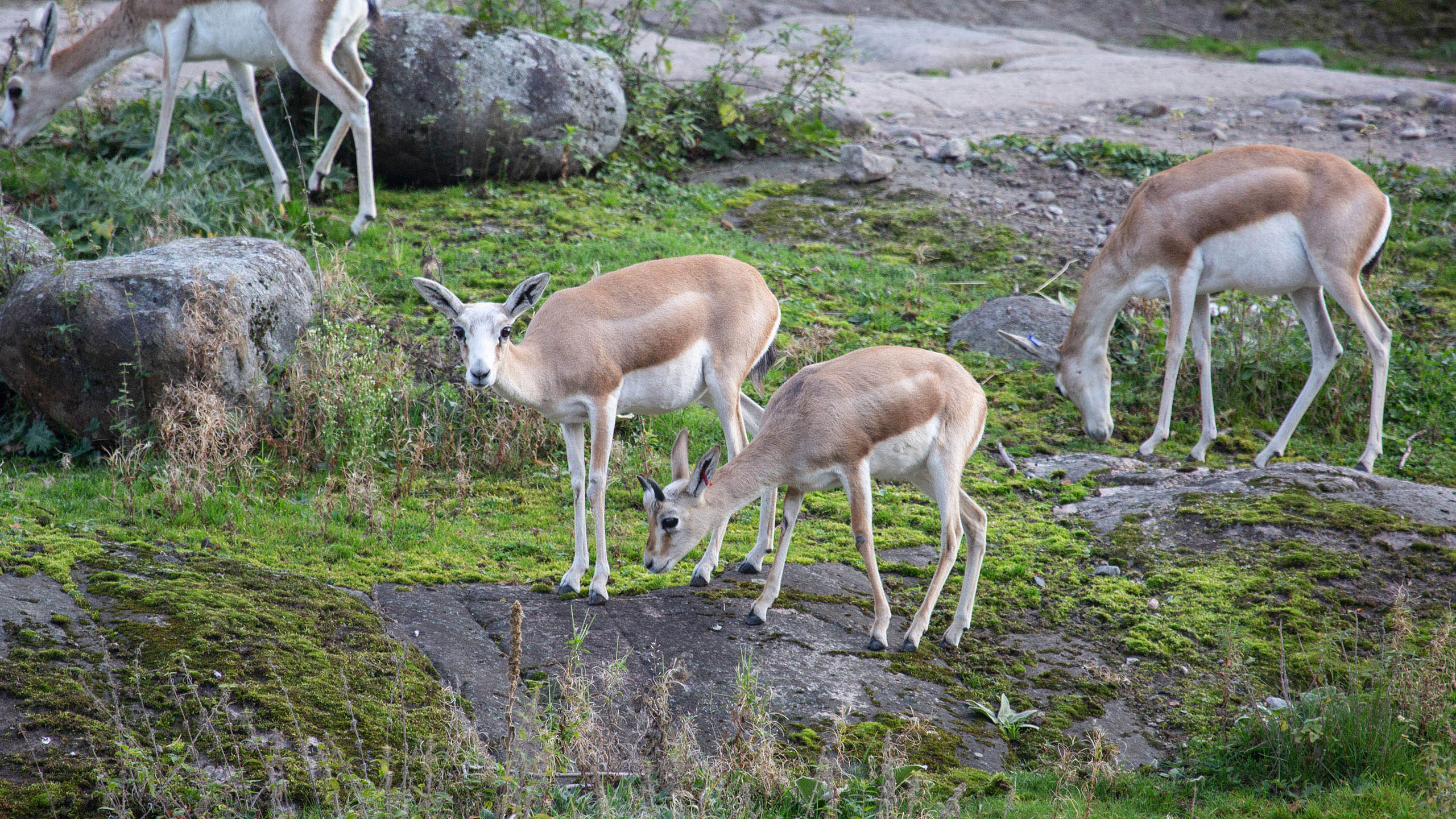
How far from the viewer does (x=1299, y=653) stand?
6.07 m

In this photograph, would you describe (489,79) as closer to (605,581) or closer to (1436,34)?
(605,581)

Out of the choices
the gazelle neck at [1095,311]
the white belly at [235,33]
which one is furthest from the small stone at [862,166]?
the white belly at [235,33]

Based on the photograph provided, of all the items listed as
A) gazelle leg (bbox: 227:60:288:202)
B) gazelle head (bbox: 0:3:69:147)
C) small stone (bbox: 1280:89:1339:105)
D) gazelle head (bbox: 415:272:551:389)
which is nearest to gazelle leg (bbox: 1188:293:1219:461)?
gazelle head (bbox: 415:272:551:389)

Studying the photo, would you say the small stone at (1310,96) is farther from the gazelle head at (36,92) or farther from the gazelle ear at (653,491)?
the gazelle head at (36,92)

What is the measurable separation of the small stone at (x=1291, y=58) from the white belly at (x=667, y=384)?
19403 millimetres

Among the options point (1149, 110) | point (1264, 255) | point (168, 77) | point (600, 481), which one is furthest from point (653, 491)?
point (1149, 110)

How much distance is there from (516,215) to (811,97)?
486cm

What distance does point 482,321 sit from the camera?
19.2ft

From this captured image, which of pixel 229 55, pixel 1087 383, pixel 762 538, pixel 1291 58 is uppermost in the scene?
pixel 1291 58

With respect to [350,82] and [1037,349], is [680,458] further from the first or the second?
[350,82]

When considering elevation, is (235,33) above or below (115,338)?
above

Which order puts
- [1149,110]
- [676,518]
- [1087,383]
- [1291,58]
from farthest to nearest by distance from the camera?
[1291,58] → [1149,110] → [1087,383] → [676,518]

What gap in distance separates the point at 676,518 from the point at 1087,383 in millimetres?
4849

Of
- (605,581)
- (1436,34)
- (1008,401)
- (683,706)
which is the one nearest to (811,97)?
(1008,401)
